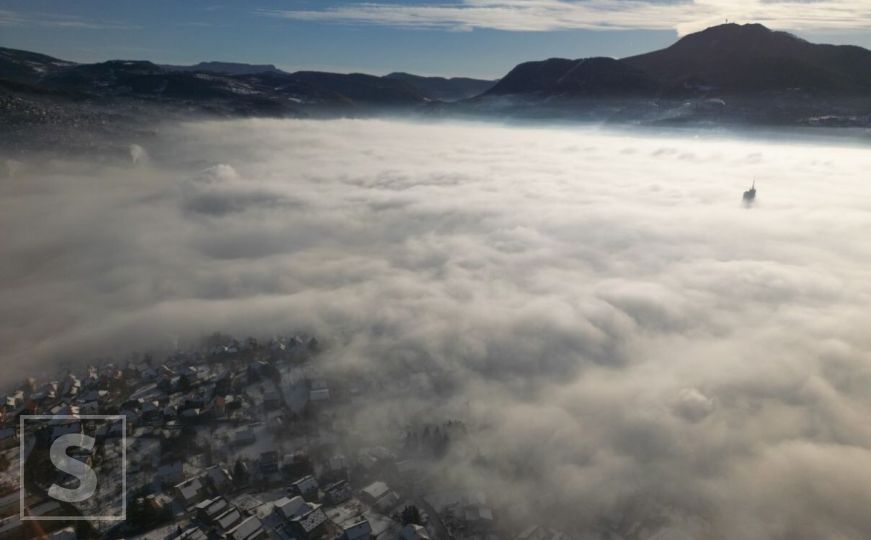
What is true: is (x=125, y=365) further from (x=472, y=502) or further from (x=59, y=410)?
(x=472, y=502)

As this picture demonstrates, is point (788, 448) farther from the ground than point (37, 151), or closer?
closer

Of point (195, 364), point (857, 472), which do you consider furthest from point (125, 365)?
point (857, 472)

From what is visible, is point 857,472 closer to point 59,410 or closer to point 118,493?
point 118,493

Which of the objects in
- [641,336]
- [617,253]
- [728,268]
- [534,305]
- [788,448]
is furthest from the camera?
[617,253]

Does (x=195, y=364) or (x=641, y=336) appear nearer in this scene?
(x=195, y=364)

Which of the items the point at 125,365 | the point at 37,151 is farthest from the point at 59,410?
the point at 37,151

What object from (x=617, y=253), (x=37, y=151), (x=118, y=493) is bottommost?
(x=118, y=493)

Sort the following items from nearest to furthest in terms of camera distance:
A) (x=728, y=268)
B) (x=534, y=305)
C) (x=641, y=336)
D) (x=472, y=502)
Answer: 1. (x=472, y=502)
2. (x=641, y=336)
3. (x=534, y=305)
4. (x=728, y=268)
